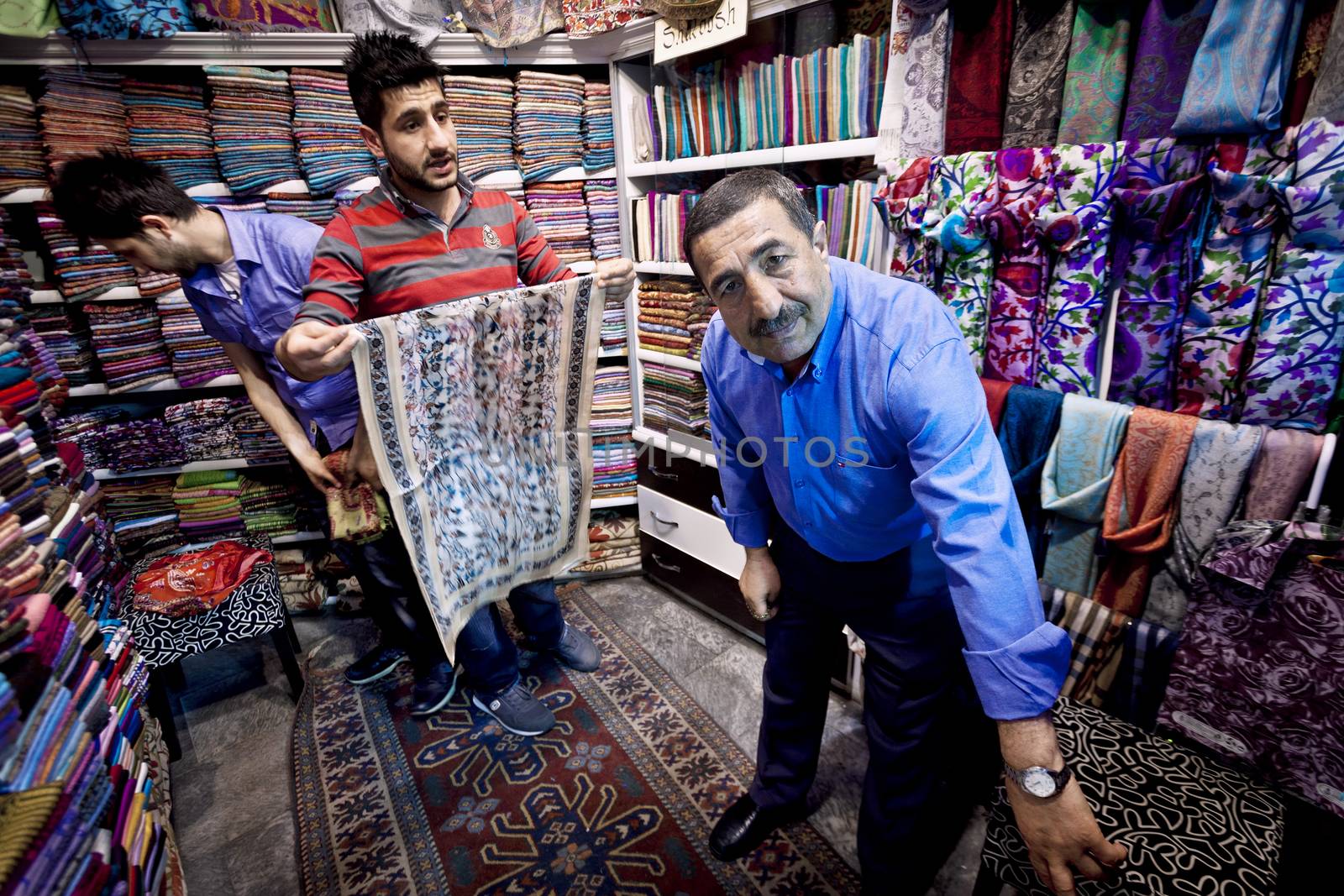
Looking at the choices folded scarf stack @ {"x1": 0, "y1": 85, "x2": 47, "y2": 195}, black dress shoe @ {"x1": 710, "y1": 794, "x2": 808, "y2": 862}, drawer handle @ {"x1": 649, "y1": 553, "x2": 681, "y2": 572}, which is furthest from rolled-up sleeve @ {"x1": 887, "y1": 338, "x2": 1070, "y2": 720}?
folded scarf stack @ {"x1": 0, "y1": 85, "x2": 47, "y2": 195}

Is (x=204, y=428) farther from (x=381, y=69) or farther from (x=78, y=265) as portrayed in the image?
(x=381, y=69)

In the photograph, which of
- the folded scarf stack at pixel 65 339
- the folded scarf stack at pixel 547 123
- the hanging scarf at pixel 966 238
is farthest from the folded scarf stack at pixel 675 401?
the folded scarf stack at pixel 65 339

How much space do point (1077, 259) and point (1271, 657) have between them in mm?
857

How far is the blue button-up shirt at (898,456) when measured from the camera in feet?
2.83

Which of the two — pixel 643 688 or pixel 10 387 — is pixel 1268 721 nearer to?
pixel 643 688

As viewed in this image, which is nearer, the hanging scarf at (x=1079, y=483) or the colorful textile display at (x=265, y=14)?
the hanging scarf at (x=1079, y=483)

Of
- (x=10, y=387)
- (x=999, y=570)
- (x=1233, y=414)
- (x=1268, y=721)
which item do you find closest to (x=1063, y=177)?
(x=1233, y=414)

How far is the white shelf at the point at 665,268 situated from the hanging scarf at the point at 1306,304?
62.8 inches

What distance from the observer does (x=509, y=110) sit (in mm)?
2488

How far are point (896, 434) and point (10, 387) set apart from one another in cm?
180

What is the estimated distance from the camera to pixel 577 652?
2326 millimetres

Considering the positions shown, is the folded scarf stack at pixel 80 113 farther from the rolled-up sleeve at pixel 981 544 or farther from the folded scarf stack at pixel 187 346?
the rolled-up sleeve at pixel 981 544

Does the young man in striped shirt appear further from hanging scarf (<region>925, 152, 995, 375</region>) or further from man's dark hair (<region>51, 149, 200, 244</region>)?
hanging scarf (<region>925, 152, 995, 375</region>)

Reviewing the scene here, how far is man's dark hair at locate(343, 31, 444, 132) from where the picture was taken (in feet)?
4.81
